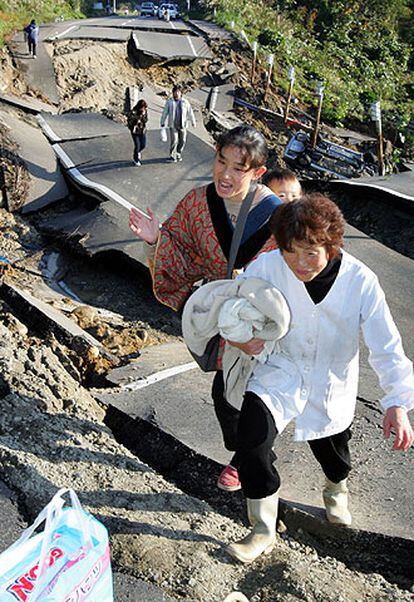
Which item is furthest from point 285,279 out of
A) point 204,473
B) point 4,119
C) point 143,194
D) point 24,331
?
point 4,119

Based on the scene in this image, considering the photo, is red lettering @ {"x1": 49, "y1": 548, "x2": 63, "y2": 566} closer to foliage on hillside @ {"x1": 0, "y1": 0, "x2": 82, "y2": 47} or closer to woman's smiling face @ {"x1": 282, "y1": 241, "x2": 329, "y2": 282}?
woman's smiling face @ {"x1": 282, "y1": 241, "x2": 329, "y2": 282}

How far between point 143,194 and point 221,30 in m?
19.0

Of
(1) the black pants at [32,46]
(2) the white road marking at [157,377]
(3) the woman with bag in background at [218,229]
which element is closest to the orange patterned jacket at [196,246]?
(3) the woman with bag in background at [218,229]

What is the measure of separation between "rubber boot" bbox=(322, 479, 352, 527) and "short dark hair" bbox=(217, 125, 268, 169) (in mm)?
1641

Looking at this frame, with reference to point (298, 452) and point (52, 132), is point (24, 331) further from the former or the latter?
point (52, 132)

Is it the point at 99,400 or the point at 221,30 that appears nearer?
the point at 99,400

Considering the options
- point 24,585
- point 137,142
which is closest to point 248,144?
point 24,585

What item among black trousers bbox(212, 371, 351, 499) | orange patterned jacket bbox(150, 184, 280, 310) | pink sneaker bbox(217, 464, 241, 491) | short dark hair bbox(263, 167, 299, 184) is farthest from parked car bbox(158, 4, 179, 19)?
black trousers bbox(212, 371, 351, 499)

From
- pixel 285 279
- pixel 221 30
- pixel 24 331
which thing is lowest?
pixel 221 30

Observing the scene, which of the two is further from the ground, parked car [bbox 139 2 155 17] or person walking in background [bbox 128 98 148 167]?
person walking in background [bbox 128 98 148 167]

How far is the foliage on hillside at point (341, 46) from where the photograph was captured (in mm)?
25062

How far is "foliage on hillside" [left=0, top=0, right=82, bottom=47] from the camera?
77.3 ft

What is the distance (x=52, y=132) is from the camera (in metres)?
13.4

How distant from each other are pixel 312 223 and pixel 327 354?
0.63m
